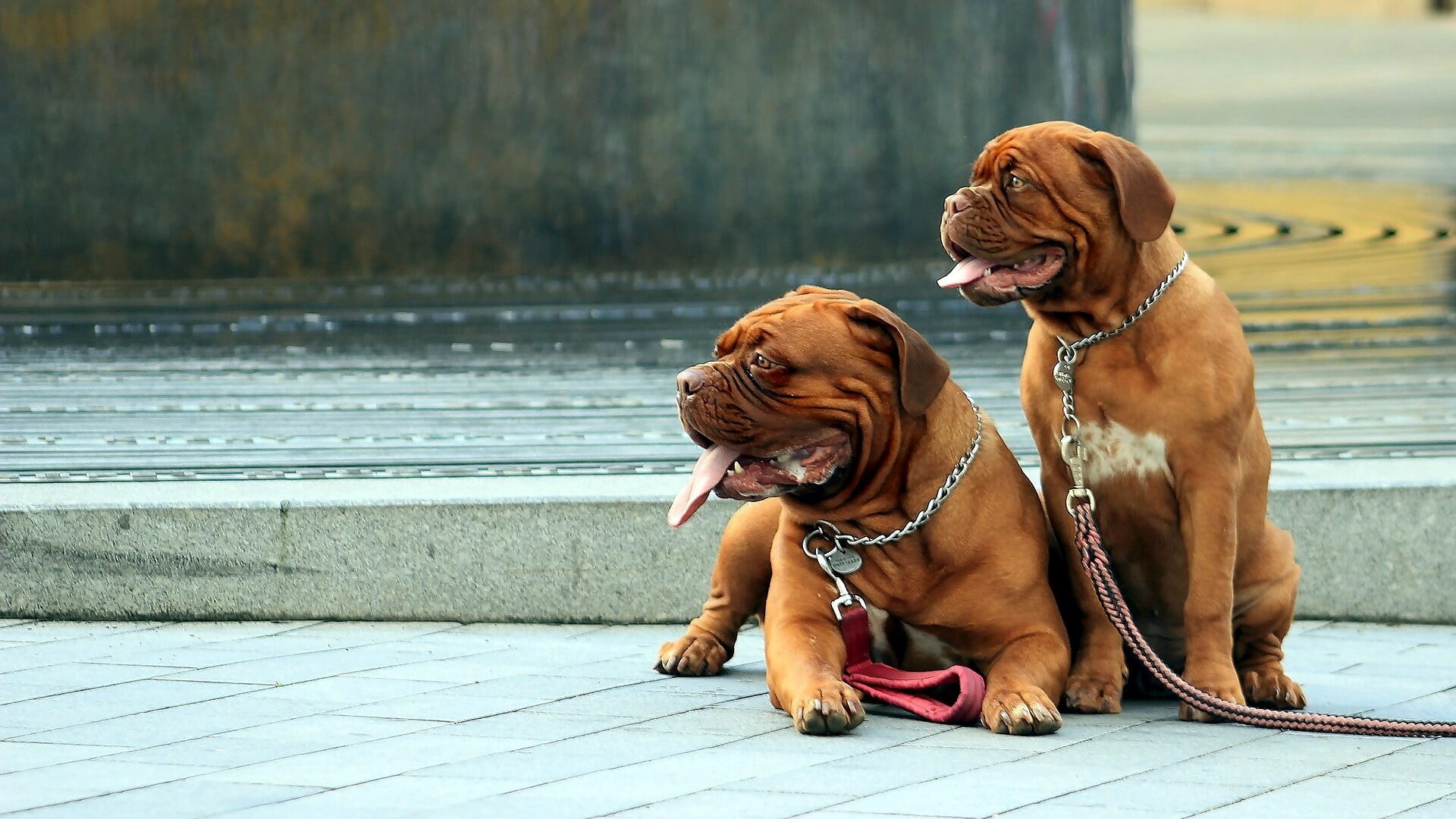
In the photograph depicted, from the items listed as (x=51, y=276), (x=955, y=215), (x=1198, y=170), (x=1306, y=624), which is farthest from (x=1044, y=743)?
(x=1198, y=170)

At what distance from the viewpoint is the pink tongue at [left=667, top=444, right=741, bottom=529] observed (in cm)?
493

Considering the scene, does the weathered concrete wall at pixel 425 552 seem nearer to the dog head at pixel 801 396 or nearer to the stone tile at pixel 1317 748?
the dog head at pixel 801 396

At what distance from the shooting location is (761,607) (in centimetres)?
583

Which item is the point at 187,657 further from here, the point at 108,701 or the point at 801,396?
the point at 801,396

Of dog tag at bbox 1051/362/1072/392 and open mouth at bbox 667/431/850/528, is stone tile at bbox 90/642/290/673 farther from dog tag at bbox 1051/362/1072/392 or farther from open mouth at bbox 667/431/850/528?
dog tag at bbox 1051/362/1072/392

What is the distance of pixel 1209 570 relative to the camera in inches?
193

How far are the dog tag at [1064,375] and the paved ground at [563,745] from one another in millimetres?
811

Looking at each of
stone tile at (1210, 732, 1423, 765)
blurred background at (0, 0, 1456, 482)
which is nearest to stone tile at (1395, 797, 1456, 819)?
stone tile at (1210, 732, 1423, 765)

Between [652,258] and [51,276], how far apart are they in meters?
4.24

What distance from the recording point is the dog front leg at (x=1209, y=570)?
16.0 ft

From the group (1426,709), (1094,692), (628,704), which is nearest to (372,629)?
(628,704)

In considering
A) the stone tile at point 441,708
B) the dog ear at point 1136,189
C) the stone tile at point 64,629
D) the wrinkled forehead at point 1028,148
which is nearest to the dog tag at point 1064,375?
the dog ear at point 1136,189

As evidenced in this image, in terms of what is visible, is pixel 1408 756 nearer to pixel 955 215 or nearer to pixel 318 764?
pixel 955 215

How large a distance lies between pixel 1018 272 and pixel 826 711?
44.4 inches
